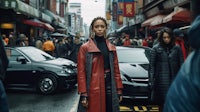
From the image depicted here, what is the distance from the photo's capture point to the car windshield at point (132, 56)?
410 inches

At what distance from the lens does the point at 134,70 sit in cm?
942

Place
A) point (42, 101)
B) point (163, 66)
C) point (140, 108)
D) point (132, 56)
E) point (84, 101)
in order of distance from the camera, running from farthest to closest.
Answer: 1. point (132, 56)
2. point (42, 101)
3. point (140, 108)
4. point (163, 66)
5. point (84, 101)

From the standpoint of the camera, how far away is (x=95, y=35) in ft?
16.5

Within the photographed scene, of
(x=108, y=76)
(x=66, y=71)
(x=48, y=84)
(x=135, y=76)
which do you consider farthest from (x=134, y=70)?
(x=108, y=76)

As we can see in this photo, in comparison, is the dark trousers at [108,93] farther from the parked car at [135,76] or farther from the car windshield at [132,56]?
the car windshield at [132,56]

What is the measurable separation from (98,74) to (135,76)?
14.1 feet

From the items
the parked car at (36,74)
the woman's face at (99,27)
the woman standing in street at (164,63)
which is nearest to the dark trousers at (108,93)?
the woman's face at (99,27)

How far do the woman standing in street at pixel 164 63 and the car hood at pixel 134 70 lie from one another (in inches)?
121

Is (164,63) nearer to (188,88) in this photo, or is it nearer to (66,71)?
(188,88)

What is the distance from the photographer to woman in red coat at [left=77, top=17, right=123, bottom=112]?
490cm

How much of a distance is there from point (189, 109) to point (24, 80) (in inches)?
405

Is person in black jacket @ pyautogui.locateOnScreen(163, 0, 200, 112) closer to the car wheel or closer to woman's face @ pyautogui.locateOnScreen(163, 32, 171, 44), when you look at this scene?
woman's face @ pyautogui.locateOnScreen(163, 32, 171, 44)

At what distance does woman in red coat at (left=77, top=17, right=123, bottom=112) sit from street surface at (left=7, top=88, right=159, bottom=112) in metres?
3.70

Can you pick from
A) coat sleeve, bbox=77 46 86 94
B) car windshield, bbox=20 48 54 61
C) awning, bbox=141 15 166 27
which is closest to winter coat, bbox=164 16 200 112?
coat sleeve, bbox=77 46 86 94
